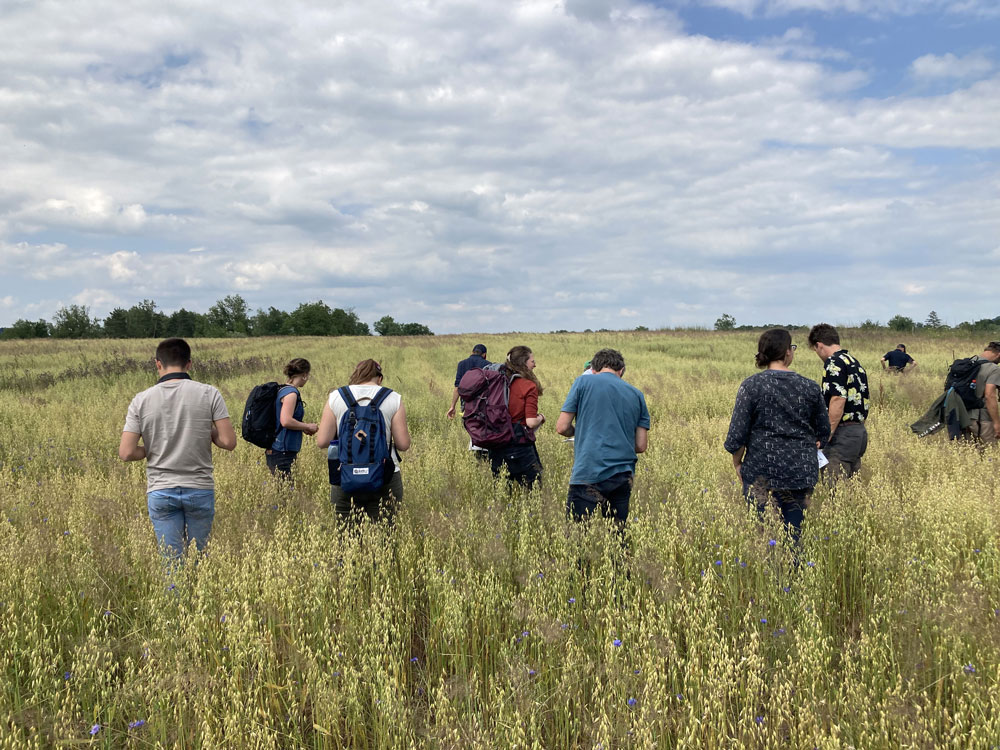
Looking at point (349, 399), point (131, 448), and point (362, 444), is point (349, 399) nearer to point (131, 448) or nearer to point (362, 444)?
point (362, 444)

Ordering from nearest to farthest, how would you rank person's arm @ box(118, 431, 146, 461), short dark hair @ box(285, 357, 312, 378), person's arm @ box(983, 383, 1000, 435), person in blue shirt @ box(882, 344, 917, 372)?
person's arm @ box(118, 431, 146, 461) < short dark hair @ box(285, 357, 312, 378) < person's arm @ box(983, 383, 1000, 435) < person in blue shirt @ box(882, 344, 917, 372)

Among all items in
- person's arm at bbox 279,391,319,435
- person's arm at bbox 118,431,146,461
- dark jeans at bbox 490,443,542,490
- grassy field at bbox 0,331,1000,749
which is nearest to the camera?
grassy field at bbox 0,331,1000,749

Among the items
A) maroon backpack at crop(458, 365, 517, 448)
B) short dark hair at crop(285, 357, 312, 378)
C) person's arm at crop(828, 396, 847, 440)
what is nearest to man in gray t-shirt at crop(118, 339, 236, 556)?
short dark hair at crop(285, 357, 312, 378)

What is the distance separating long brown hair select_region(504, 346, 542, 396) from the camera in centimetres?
559

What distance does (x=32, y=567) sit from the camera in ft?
11.9

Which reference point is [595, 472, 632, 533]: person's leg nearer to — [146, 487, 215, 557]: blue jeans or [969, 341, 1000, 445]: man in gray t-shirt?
[146, 487, 215, 557]: blue jeans

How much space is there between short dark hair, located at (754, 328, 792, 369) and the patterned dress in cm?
11

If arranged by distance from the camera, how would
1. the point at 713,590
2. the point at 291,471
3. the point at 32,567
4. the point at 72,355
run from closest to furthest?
the point at 713,590, the point at 32,567, the point at 291,471, the point at 72,355

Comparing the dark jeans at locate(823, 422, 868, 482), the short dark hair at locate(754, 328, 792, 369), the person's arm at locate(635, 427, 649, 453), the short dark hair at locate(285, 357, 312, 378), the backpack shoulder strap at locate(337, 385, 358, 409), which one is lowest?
the dark jeans at locate(823, 422, 868, 482)

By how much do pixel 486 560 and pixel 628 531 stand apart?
3.20ft

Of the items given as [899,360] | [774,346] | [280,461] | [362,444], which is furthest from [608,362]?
[899,360]

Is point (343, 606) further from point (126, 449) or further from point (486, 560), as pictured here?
point (126, 449)

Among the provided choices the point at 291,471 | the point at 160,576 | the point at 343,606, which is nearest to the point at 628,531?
the point at 343,606

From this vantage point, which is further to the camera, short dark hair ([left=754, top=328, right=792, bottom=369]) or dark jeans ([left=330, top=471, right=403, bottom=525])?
dark jeans ([left=330, top=471, right=403, bottom=525])
